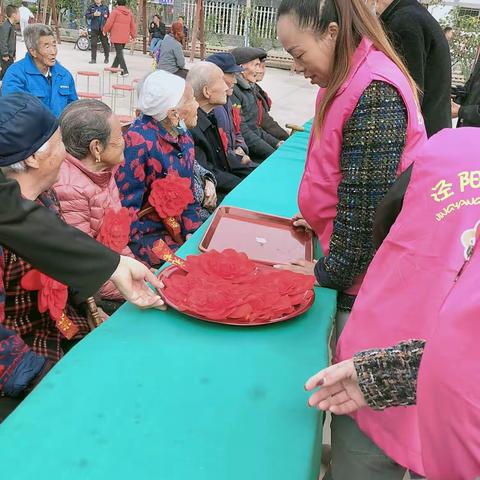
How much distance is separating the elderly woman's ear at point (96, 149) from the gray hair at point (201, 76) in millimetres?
1442

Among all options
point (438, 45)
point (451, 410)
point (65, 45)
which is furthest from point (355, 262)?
point (65, 45)

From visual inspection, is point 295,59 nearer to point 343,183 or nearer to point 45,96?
point 343,183

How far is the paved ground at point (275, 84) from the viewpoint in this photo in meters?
10.3

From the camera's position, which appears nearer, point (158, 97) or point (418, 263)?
point (418, 263)

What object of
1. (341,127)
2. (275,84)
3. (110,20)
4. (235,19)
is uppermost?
(341,127)

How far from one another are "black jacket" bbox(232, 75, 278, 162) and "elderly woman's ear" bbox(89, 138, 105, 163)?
8.35 feet

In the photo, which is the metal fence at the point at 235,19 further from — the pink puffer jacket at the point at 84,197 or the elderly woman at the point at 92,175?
the pink puffer jacket at the point at 84,197

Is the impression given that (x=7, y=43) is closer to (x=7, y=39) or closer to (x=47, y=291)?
(x=7, y=39)

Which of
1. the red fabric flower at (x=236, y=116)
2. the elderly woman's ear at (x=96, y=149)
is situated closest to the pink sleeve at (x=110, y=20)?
the red fabric flower at (x=236, y=116)

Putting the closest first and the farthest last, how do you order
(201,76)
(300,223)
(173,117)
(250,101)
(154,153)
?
(300,223)
(154,153)
(173,117)
(201,76)
(250,101)

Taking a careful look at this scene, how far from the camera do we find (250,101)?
4.98m

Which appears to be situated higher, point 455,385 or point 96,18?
point 455,385

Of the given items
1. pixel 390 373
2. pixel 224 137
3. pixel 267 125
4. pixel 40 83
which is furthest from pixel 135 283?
pixel 267 125

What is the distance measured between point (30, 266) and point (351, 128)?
108cm
